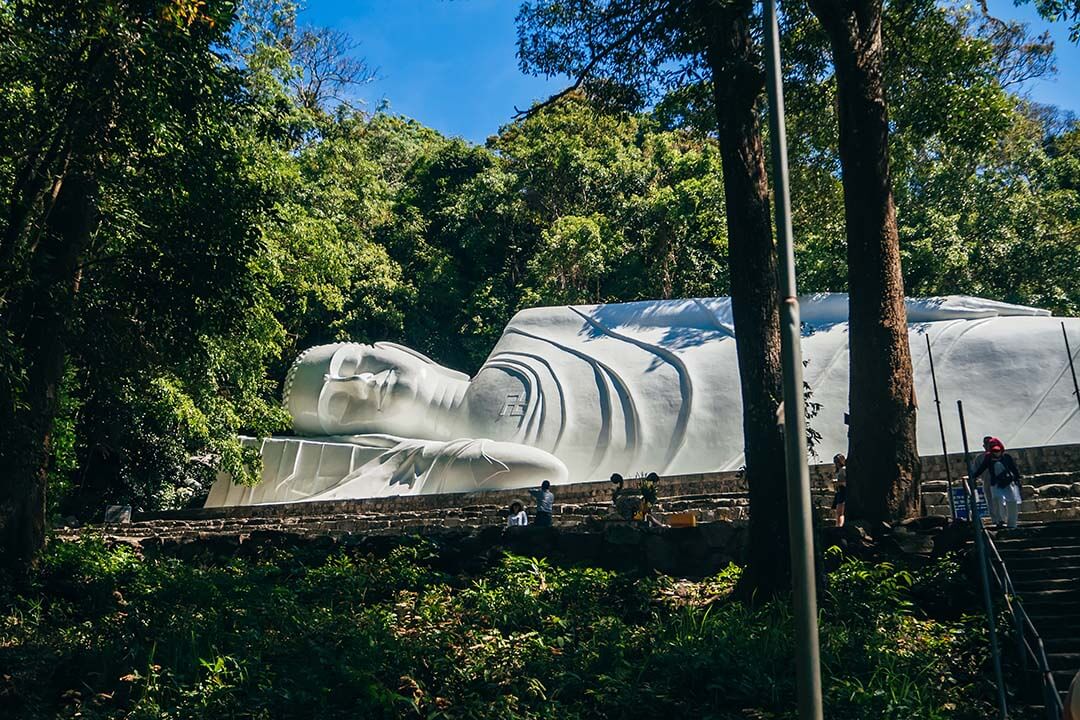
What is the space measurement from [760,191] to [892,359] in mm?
2353

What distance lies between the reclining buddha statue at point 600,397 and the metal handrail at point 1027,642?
6.46 meters

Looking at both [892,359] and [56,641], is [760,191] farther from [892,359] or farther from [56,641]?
[56,641]

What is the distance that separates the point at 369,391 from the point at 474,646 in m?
11.7

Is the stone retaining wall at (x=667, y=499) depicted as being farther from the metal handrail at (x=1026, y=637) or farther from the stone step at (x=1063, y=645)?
the stone step at (x=1063, y=645)

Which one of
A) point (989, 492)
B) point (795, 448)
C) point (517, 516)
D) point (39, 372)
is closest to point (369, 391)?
point (517, 516)

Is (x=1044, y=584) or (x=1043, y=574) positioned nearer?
(x=1044, y=584)

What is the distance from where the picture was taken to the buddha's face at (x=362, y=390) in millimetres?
18953

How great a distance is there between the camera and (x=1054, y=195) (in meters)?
25.2

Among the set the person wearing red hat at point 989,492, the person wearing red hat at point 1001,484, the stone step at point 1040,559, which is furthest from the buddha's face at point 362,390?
the stone step at point 1040,559

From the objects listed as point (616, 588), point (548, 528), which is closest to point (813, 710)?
point (616, 588)

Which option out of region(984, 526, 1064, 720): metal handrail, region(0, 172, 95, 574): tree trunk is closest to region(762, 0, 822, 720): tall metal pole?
region(984, 526, 1064, 720): metal handrail

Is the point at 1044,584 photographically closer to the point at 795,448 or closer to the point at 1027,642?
the point at 1027,642

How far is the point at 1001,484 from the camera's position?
33.4 feet

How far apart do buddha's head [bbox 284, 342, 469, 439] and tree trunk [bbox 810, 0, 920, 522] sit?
32.0 feet
